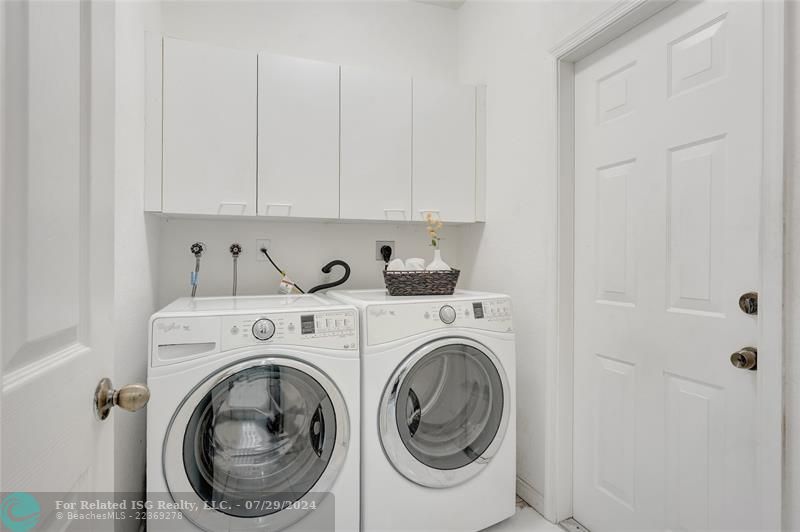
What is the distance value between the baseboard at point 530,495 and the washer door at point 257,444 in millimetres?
964

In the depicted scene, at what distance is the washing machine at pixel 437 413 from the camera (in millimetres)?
1559

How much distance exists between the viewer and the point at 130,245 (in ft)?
4.84

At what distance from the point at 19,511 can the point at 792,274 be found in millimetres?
1521

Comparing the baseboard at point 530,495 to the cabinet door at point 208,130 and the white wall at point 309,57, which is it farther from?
the cabinet door at point 208,130

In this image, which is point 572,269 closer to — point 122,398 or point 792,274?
point 792,274

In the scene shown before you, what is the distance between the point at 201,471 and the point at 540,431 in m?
1.37

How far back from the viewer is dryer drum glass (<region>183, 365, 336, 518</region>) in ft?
4.54

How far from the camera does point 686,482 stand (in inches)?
53.8

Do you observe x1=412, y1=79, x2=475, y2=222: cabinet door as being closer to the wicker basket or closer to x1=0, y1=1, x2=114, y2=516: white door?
the wicker basket

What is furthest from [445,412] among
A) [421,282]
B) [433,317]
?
[421,282]

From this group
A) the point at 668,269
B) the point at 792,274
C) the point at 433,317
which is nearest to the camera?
the point at 792,274

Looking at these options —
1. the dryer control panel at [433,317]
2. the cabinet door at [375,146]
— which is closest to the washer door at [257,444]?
the dryer control panel at [433,317]

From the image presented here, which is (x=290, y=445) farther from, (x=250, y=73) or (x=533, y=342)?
(x=250, y=73)

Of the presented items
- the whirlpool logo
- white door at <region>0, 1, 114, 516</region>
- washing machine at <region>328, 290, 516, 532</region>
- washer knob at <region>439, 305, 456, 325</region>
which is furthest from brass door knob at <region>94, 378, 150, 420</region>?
washer knob at <region>439, 305, 456, 325</region>
